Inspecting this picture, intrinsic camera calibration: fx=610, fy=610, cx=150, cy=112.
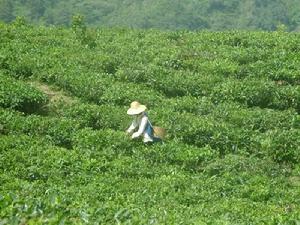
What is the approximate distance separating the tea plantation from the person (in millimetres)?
240

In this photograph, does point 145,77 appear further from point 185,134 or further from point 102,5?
point 102,5

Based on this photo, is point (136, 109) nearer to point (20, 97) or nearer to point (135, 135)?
point (135, 135)

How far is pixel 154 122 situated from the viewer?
1703cm

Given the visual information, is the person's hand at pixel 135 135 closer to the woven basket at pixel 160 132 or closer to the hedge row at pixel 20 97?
the woven basket at pixel 160 132

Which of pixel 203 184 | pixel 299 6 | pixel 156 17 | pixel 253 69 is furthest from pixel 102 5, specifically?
pixel 203 184

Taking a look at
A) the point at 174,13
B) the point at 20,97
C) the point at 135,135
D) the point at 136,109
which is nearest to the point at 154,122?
the point at 136,109

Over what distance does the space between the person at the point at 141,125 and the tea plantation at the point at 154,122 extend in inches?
9.4

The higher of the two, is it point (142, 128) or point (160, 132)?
point (142, 128)

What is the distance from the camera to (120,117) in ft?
55.6

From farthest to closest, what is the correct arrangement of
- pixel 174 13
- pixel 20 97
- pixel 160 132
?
1. pixel 174 13
2. pixel 20 97
3. pixel 160 132

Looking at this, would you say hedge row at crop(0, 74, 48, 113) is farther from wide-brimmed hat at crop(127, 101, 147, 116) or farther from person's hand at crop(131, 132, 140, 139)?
person's hand at crop(131, 132, 140, 139)

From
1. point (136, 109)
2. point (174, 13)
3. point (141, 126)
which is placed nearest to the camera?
point (141, 126)

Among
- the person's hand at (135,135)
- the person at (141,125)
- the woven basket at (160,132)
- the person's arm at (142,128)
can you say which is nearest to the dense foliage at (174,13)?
the woven basket at (160,132)

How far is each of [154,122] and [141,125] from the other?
1798 mm
